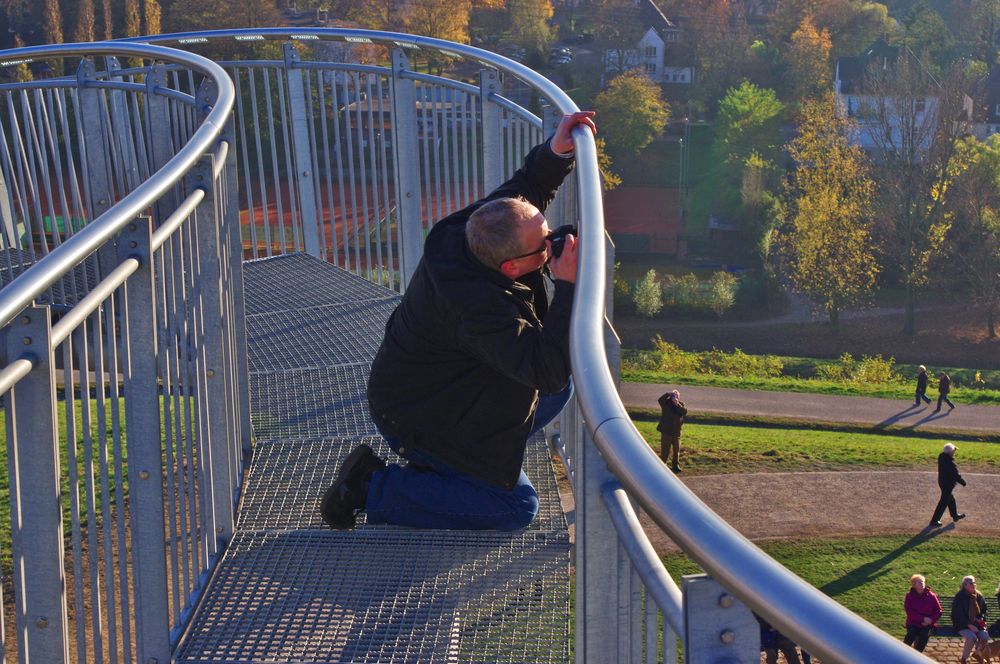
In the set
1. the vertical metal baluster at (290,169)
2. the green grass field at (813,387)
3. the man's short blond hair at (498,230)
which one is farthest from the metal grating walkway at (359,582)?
the green grass field at (813,387)

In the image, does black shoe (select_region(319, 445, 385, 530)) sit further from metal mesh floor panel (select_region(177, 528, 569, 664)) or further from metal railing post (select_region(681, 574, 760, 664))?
metal railing post (select_region(681, 574, 760, 664))

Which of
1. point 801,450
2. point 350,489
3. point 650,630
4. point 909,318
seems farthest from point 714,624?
point 909,318

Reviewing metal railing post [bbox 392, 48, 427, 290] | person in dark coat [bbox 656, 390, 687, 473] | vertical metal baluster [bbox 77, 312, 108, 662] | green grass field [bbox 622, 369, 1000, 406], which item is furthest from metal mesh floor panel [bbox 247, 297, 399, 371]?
green grass field [bbox 622, 369, 1000, 406]

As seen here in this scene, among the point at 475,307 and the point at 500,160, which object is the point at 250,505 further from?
the point at 500,160

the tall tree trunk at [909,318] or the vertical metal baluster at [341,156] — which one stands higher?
the vertical metal baluster at [341,156]

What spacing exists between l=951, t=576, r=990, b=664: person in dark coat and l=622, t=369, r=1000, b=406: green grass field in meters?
16.1

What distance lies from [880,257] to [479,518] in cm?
5146

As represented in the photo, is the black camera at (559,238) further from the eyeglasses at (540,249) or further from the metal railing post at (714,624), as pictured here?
the metal railing post at (714,624)

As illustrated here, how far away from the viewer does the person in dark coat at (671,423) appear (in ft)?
53.0

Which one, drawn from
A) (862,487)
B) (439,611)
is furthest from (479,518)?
(862,487)

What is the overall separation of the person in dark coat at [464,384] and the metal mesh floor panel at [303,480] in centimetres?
22

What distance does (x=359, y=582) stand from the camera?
12.8 ft

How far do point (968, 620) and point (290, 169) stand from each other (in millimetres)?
8482

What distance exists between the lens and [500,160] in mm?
6375
